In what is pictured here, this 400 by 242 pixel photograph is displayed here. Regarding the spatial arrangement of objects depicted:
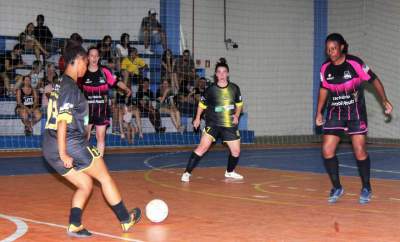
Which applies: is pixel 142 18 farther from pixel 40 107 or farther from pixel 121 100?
pixel 40 107

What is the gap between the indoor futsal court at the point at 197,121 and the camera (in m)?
7.84

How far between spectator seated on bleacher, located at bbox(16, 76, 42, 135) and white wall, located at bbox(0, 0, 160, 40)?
180 inches

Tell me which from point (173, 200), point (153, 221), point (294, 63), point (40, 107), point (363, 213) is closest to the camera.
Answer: point (153, 221)

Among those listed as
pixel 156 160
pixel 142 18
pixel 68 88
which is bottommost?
pixel 156 160

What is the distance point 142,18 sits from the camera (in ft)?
85.0

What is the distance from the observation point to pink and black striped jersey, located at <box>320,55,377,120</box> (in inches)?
403

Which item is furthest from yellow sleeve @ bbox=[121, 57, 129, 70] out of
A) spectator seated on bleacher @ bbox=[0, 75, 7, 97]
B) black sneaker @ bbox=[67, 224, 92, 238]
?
black sneaker @ bbox=[67, 224, 92, 238]

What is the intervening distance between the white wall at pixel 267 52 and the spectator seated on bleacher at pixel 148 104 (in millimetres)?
4913

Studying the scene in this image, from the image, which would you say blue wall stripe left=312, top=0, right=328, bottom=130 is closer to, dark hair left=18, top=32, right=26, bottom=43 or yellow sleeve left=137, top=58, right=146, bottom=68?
yellow sleeve left=137, top=58, right=146, bottom=68

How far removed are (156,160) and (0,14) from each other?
30.3 feet

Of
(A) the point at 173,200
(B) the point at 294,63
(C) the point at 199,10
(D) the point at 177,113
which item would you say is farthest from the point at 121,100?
(A) the point at 173,200

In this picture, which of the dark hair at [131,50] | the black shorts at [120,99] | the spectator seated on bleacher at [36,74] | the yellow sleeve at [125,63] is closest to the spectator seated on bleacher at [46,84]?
the spectator seated on bleacher at [36,74]

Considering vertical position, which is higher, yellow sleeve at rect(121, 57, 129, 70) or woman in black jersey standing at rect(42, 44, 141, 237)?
yellow sleeve at rect(121, 57, 129, 70)

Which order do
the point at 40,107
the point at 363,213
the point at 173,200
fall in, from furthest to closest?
the point at 40,107 → the point at 173,200 → the point at 363,213
